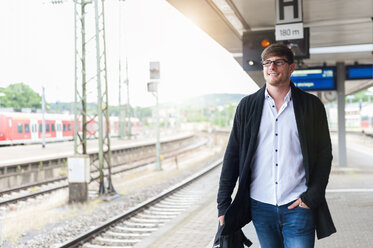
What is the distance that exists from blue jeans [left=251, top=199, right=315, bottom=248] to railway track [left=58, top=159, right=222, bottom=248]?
207 inches

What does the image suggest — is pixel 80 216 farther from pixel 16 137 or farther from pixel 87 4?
pixel 16 137

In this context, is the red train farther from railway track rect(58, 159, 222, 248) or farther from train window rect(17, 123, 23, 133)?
railway track rect(58, 159, 222, 248)

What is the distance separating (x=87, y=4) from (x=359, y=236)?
31.8 feet

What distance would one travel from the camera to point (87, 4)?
12.4 metres

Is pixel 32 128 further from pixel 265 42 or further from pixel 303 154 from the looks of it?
pixel 303 154

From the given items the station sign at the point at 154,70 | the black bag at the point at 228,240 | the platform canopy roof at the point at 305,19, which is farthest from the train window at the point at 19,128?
the black bag at the point at 228,240

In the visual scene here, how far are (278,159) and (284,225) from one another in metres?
0.39

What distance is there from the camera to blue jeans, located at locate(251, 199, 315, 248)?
2.45 metres

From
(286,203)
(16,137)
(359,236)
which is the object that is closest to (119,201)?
(359,236)

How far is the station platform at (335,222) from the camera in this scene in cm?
566

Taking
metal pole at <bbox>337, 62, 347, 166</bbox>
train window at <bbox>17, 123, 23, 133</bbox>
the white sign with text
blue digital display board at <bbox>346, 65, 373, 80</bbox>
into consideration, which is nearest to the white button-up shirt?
the white sign with text

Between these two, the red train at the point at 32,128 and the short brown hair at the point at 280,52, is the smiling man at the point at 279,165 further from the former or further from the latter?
the red train at the point at 32,128

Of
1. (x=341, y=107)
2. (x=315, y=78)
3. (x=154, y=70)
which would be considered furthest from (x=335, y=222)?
(x=154, y=70)

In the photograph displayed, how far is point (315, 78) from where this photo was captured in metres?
11.4
